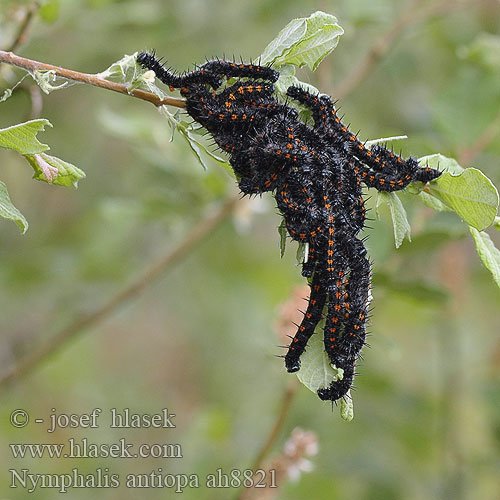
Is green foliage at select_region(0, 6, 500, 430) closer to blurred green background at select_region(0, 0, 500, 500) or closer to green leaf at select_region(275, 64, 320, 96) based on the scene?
green leaf at select_region(275, 64, 320, 96)

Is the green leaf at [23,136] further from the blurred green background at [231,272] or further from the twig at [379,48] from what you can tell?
the twig at [379,48]

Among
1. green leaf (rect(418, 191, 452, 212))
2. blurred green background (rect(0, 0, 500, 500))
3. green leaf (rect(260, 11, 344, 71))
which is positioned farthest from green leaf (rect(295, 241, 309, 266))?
blurred green background (rect(0, 0, 500, 500))

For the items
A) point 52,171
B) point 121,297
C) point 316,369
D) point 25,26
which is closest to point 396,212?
point 316,369

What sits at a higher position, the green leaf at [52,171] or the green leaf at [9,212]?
the green leaf at [52,171]

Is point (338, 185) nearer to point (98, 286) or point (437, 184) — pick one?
point (437, 184)

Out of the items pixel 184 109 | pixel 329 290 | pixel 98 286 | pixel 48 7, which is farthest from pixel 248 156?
pixel 98 286

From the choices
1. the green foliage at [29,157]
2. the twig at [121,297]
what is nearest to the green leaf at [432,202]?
the green foliage at [29,157]

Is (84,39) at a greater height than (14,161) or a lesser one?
greater
